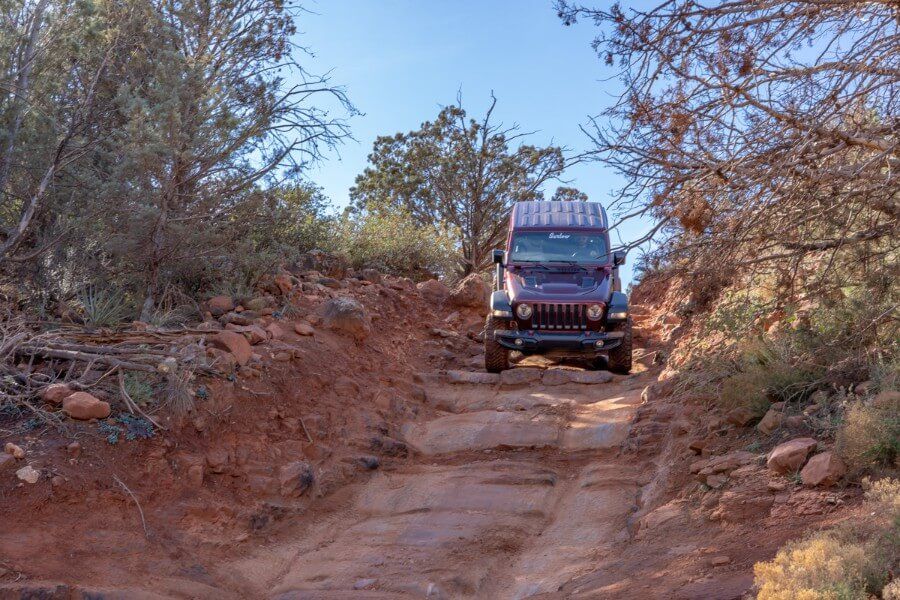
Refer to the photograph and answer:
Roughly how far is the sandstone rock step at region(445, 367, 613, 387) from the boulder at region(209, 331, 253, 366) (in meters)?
3.98

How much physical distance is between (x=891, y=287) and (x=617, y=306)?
5.36 metres

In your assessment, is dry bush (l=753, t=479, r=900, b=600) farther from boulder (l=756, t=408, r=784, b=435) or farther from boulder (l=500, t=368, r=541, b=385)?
boulder (l=500, t=368, r=541, b=385)

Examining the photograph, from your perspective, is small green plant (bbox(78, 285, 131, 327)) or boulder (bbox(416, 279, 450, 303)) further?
boulder (bbox(416, 279, 450, 303))

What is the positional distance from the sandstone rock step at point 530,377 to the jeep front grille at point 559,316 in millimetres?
655

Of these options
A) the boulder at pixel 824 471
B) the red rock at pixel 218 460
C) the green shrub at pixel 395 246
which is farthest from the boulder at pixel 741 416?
the green shrub at pixel 395 246

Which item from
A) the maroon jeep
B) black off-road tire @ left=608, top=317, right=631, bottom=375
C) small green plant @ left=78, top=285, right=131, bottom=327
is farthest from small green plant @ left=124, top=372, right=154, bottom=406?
black off-road tire @ left=608, top=317, right=631, bottom=375

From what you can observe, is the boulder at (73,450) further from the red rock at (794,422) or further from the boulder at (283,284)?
the red rock at (794,422)

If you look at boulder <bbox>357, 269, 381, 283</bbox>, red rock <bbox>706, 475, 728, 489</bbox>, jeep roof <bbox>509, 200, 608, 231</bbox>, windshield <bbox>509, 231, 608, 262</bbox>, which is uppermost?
jeep roof <bbox>509, 200, 608, 231</bbox>

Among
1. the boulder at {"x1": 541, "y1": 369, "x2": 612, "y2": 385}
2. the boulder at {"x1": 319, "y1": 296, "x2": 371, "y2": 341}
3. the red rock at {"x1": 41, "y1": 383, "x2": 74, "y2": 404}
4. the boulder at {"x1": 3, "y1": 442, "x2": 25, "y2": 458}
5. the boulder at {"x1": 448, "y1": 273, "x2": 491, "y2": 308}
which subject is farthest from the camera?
the boulder at {"x1": 448, "y1": 273, "x2": 491, "y2": 308}

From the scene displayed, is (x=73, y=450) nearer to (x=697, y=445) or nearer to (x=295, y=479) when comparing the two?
(x=295, y=479)

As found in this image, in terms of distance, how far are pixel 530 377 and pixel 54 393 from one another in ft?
22.1

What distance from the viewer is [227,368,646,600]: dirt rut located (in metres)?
5.77

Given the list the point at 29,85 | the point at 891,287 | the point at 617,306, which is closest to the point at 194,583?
the point at 891,287

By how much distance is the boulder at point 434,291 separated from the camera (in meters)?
16.2
